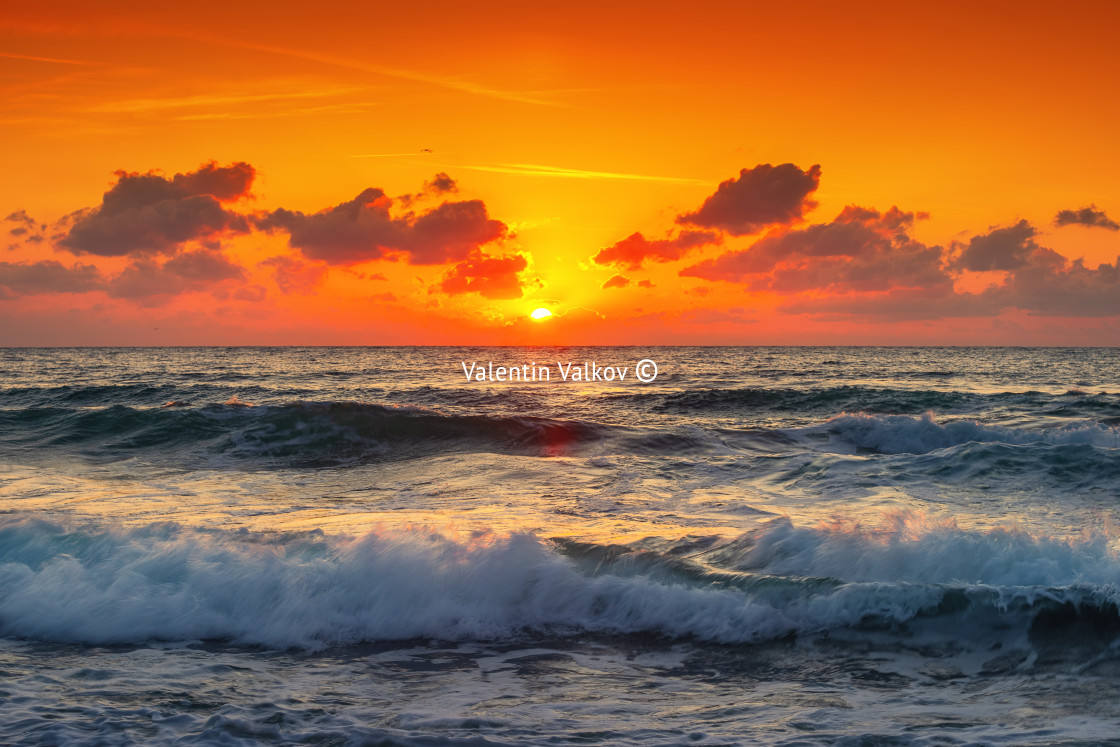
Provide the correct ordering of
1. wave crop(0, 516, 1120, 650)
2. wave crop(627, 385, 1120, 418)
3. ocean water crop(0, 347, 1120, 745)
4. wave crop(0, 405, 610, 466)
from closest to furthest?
1. ocean water crop(0, 347, 1120, 745)
2. wave crop(0, 516, 1120, 650)
3. wave crop(0, 405, 610, 466)
4. wave crop(627, 385, 1120, 418)

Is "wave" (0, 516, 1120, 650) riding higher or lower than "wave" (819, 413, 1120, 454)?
lower

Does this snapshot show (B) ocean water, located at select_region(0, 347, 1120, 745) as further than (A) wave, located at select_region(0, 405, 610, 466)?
No

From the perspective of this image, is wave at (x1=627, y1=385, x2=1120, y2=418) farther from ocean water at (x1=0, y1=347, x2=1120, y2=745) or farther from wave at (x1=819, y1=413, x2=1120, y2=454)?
ocean water at (x1=0, y1=347, x2=1120, y2=745)

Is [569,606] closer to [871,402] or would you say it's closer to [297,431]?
[297,431]

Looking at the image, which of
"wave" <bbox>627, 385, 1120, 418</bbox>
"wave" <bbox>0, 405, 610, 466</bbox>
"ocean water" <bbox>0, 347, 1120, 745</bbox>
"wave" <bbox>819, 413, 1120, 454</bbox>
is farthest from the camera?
"wave" <bbox>627, 385, 1120, 418</bbox>

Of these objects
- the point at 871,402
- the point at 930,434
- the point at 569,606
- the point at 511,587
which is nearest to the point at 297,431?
the point at 511,587

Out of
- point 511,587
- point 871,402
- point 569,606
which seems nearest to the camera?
point 569,606

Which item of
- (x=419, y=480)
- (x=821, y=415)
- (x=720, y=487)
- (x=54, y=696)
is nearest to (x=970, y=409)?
(x=821, y=415)

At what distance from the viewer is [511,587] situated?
6.77 m

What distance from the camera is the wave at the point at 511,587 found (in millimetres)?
6160

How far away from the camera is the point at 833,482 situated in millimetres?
12414

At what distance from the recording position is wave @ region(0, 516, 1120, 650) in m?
6.16

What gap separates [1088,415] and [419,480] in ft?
69.0

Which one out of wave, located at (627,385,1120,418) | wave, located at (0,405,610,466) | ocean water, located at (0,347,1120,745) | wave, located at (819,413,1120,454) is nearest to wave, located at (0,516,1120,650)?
ocean water, located at (0,347,1120,745)
